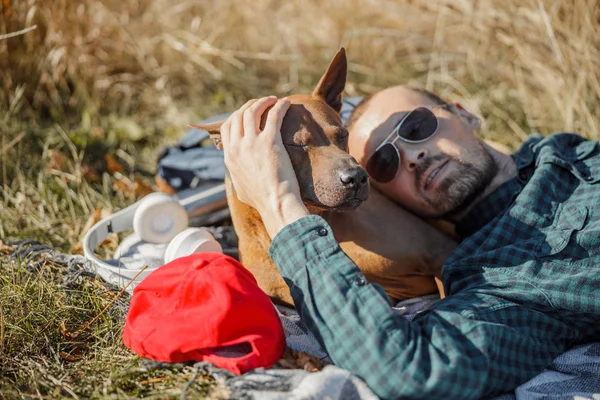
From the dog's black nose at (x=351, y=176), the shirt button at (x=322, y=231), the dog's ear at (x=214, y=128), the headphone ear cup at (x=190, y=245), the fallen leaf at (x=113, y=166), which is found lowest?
the fallen leaf at (x=113, y=166)

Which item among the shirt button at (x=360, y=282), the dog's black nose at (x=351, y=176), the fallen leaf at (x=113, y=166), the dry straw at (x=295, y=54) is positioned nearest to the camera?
the shirt button at (x=360, y=282)

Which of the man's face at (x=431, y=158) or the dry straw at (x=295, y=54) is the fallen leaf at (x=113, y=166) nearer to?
the dry straw at (x=295, y=54)

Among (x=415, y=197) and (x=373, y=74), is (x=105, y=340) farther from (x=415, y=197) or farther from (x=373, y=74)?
(x=373, y=74)

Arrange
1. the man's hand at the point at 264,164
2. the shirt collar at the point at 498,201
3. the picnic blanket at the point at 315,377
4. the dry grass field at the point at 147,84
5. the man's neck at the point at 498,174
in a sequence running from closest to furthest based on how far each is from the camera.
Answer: the picnic blanket at the point at 315,377 → the man's hand at the point at 264,164 → the dry grass field at the point at 147,84 → the shirt collar at the point at 498,201 → the man's neck at the point at 498,174

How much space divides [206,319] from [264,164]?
0.74 metres

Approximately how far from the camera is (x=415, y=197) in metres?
3.45

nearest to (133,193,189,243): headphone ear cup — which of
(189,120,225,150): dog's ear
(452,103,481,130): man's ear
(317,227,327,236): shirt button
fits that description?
(189,120,225,150): dog's ear

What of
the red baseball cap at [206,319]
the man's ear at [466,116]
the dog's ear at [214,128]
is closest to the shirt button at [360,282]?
the red baseball cap at [206,319]

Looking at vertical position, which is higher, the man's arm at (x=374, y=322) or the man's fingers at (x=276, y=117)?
the man's fingers at (x=276, y=117)

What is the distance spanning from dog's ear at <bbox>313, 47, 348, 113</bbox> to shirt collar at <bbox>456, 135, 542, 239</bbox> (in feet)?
3.27

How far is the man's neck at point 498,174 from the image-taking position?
11.3ft

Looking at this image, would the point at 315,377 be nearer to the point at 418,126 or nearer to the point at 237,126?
the point at 237,126

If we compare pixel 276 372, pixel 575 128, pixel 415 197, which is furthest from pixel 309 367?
pixel 575 128

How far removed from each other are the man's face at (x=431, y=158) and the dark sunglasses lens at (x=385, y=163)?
0.03 meters
